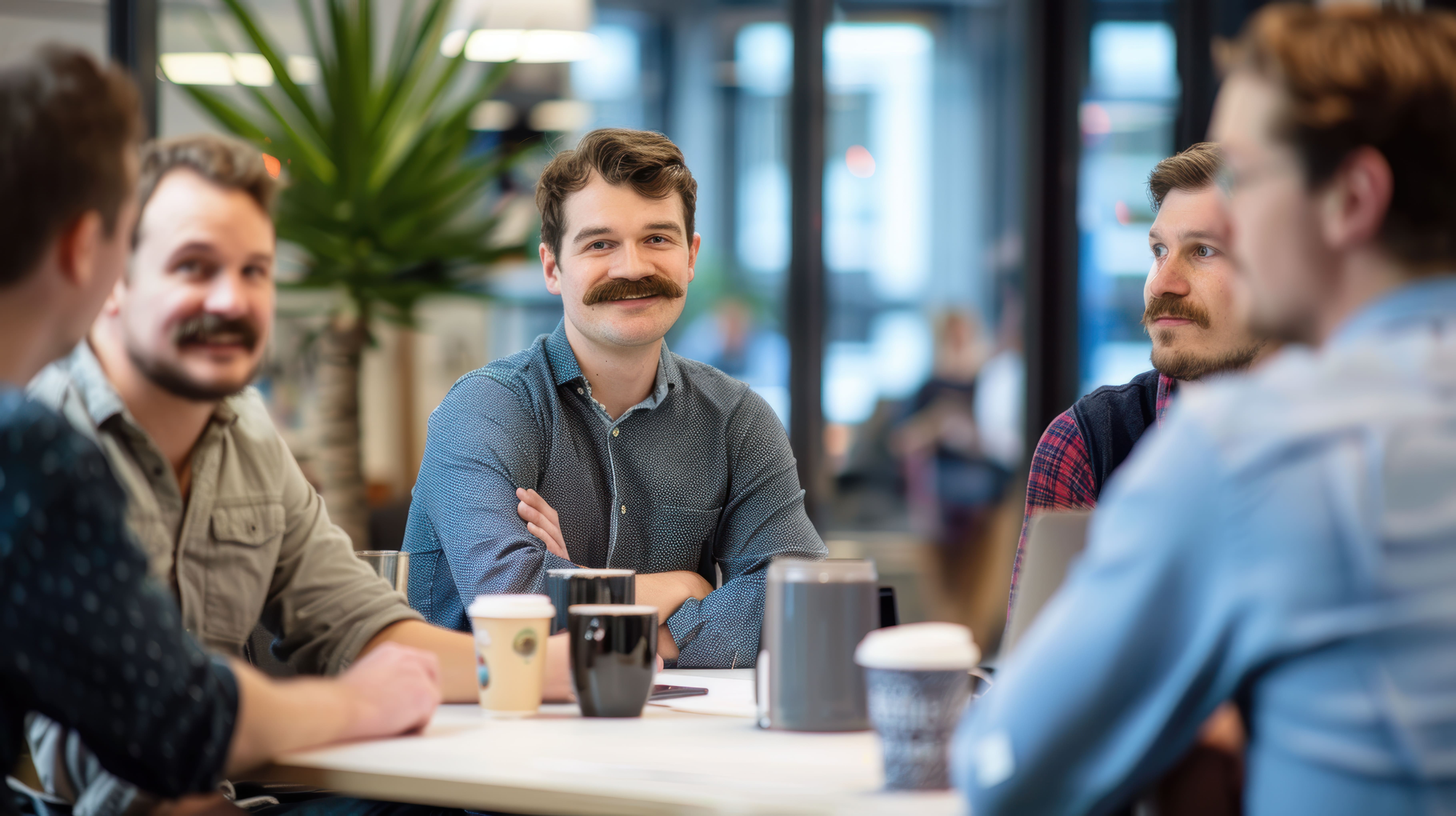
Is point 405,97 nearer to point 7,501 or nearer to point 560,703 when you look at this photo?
point 560,703

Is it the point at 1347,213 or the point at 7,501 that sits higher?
the point at 1347,213

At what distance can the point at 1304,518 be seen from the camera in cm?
→ 84

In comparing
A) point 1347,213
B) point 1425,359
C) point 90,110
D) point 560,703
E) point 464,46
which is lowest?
point 560,703

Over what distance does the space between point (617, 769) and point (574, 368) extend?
1.16 meters

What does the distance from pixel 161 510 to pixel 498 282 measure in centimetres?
321

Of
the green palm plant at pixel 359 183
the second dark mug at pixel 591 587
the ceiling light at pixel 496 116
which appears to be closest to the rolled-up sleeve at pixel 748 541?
the second dark mug at pixel 591 587

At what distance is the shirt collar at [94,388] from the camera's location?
1.40 meters

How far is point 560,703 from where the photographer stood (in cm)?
153

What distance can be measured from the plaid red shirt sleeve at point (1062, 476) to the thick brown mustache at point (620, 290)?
2.36ft

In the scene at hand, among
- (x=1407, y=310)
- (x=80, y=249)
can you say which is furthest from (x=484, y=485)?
(x=1407, y=310)

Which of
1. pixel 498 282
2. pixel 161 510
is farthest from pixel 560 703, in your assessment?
pixel 498 282

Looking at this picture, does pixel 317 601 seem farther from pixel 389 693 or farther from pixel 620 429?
pixel 620 429

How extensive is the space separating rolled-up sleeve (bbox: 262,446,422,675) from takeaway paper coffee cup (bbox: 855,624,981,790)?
0.74 meters

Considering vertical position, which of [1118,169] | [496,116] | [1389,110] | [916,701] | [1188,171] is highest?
[496,116]
